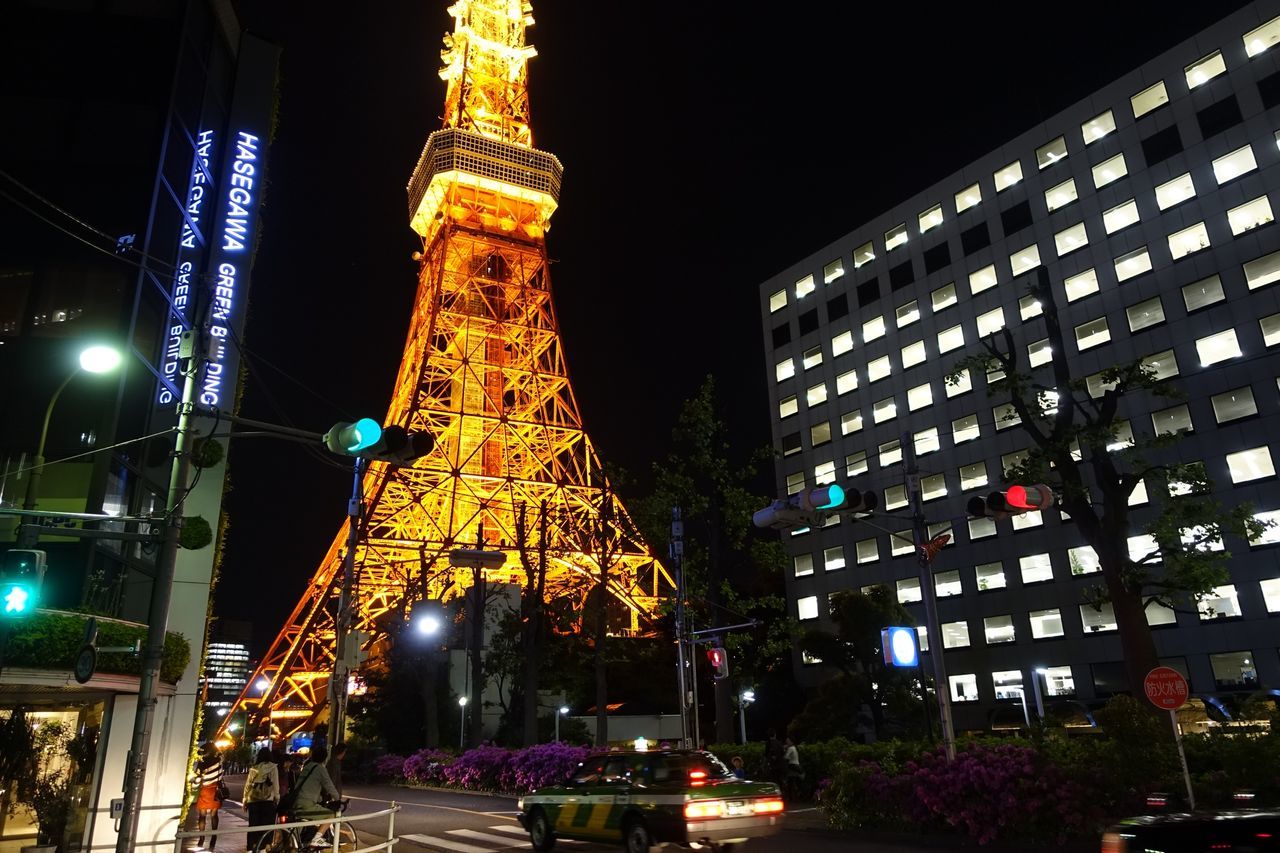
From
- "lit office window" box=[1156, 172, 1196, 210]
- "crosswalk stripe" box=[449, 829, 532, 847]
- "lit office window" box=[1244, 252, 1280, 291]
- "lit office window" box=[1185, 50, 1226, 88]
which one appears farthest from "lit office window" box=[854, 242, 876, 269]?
"crosswalk stripe" box=[449, 829, 532, 847]

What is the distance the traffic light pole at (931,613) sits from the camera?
14.1 meters

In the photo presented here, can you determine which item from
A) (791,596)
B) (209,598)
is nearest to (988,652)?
(791,596)

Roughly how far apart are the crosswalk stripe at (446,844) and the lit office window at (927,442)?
39591 millimetres

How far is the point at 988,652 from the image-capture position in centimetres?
4497

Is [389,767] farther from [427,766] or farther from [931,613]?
[931,613]

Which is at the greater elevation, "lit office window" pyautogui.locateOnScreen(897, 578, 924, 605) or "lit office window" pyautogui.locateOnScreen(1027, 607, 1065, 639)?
"lit office window" pyautogui.locateOnScreen(897, 578, 924, 605)

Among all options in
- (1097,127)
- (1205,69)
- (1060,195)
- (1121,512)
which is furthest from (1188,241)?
(1121,512)

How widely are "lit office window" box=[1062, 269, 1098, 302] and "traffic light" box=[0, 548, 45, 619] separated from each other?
4639 centimetres

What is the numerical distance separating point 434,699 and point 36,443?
77.3 feet

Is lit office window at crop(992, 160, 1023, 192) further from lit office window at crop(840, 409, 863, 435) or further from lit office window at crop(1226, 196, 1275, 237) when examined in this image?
lit office window at crop(840, 409, 863, 435)

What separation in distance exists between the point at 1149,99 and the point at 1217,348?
553 inches

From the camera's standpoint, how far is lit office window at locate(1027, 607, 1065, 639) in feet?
139

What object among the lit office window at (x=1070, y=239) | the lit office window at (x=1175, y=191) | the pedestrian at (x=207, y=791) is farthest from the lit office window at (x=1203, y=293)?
the pedestrian at (x=207, y=791)

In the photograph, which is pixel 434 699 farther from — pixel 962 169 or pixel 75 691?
pixel 962 169
